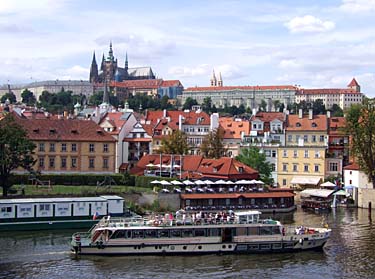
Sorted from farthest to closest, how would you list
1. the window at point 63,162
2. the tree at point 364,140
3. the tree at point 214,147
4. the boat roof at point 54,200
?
the tree at point 214,147
the window at point 63,162
the tree at point 364,140
the boat roof at point 54,200

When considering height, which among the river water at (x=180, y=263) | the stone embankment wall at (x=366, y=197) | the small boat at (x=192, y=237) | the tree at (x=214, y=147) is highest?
the tree at (x=214, y=147)

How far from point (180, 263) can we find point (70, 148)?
137ft

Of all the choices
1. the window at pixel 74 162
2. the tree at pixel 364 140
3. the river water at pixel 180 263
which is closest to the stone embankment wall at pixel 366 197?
the tree at pixel 364 140

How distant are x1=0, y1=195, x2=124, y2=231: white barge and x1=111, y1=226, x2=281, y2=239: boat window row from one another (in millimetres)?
9433

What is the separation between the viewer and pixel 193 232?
51469 millimetres

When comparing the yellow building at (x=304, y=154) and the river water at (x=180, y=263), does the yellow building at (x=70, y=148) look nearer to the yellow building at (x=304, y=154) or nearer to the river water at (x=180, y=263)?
the yellow building at (x=304, y=154)

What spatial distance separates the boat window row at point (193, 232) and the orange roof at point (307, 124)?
1878 inches

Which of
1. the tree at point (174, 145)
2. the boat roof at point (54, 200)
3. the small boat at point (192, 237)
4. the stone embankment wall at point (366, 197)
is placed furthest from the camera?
the tree at point (174, 145)

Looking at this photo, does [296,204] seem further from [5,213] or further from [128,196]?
[5,213]

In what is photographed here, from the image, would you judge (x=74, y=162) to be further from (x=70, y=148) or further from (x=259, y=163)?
(x=259, y=163)

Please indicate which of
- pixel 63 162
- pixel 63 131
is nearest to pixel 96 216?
pixel 63 162

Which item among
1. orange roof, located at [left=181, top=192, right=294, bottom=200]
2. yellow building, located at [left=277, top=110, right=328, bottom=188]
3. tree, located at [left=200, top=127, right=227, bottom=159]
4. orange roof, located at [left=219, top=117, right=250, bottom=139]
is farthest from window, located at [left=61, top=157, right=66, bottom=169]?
orange roof, located at [left=219, top=117, right=250, bottom=139]

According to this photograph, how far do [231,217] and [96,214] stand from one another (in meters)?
14.9

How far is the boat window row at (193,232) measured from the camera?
5066 centimetres
